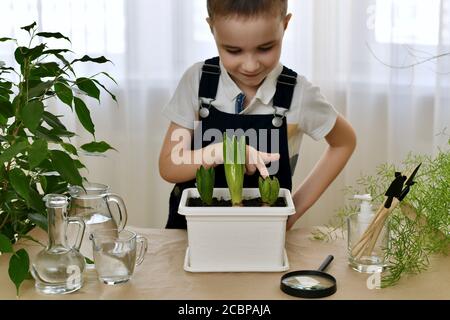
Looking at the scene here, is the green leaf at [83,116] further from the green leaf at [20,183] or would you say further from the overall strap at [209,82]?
the overall strap at [209,82]

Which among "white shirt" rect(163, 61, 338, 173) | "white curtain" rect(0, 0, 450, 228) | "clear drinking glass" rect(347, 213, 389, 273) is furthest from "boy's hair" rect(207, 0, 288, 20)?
"white curtain" rect(0, 0, 450, 228)

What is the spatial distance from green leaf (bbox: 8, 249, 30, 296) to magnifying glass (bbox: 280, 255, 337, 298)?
18.6 inches

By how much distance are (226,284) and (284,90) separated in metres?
0.70

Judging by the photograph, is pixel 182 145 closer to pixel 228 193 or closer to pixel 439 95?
pixel 228 193

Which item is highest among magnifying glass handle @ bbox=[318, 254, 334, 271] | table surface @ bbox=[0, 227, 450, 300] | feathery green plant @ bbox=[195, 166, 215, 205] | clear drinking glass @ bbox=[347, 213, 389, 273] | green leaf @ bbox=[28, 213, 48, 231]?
feathery green plant @ bbox=[195, 166, 215, 205]

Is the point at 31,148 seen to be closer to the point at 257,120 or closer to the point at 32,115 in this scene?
the point at 32,115

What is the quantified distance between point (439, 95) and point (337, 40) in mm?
485

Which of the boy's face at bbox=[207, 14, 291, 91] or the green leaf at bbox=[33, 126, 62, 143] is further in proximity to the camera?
the boy's face at bbox=[207, 14, 291, 91]

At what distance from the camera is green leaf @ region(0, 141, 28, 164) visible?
1.27 m

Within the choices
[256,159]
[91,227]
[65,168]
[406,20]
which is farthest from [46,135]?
[406,20]

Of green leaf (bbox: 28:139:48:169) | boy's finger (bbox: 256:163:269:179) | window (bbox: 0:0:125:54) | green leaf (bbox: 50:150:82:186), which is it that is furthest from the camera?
window (bbox: 0:0:125:54)

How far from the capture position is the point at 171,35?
2859 mm

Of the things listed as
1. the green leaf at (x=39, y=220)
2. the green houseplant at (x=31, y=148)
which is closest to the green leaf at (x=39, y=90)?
the green houseplant at (x=31, y=148)

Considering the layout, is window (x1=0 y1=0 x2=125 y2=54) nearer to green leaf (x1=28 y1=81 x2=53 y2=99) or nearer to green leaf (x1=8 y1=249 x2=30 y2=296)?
green leaf (x1=28 y1=81 x2=53 y2=99)
